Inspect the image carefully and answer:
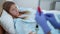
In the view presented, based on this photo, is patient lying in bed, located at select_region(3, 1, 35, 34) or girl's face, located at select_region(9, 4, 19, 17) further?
girl's face, located at select_region(9, 4, 19, 17)

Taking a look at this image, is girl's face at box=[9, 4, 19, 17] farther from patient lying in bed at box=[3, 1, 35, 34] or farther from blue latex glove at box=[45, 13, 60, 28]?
blue latex glove at box=[45, 13, 60, 28]

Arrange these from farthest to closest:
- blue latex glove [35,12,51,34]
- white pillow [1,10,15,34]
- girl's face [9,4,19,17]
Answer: girl's face [9,4,19,17], white pillow [1,10,15,34], blue latex glove [35,12,51,34]

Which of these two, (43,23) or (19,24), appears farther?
(19,24)

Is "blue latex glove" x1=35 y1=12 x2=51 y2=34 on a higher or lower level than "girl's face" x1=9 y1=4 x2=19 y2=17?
higher

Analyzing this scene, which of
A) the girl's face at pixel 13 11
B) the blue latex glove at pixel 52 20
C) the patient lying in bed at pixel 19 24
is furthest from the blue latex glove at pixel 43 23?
the girl's face at pixel 13 11

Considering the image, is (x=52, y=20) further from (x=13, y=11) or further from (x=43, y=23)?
(x=13, y=11)

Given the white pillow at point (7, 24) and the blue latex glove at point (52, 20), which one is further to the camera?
the white pillow at point (7, 24)

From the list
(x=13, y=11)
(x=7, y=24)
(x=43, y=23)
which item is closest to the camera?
(x=43, y=23)

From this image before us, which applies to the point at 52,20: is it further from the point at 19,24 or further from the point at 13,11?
the point at 13,11

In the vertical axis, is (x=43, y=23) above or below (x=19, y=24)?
above

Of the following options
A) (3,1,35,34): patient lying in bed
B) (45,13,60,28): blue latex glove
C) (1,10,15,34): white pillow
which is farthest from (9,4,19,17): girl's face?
(45,13,60,28): blue latex glove

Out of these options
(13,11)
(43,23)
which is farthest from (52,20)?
(13,11)

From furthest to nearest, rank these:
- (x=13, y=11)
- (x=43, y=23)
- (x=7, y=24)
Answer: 1. (x=13, y=11)
2. (x=7, y=24)
3. (x=43, y=23)

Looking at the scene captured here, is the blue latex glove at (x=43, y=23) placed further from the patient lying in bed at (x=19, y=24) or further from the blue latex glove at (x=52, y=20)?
the patient lying in bed at (x=19, y=24)
